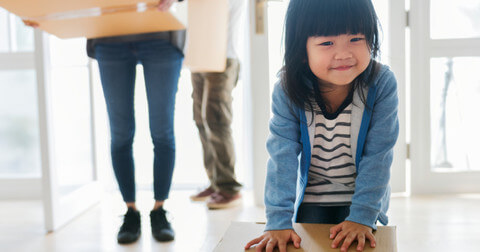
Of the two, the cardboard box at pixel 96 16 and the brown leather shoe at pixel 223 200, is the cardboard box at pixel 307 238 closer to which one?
the cardboard box at pixel 96 16

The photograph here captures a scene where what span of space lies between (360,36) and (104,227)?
123cm

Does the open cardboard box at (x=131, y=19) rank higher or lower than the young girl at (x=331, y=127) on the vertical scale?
higher

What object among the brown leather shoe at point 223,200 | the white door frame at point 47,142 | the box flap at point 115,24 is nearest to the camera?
the box flap at point 115,24

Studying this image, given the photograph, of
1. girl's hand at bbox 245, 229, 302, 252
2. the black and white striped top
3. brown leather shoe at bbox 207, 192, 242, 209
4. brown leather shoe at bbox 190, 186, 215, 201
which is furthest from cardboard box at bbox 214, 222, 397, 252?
brown leather shoe at bbox 190, 186, 215, 201

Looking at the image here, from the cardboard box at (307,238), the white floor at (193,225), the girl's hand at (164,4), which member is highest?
the girl's hand at (164,4)

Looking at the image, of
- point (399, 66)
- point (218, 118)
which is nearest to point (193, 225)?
point (218, 118)

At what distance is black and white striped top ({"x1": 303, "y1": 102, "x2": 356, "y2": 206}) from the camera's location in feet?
3.02

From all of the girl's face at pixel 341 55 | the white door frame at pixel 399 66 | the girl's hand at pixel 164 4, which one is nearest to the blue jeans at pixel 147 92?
the girl's hand at pixel 164 4

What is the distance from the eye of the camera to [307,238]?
78 centimetres

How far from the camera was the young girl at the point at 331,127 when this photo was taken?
79 centimetres

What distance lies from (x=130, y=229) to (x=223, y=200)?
49cm

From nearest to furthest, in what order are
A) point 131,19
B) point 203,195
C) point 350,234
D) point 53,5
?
point 350,234 → point 53,5 → point 131,19 → point 203,195

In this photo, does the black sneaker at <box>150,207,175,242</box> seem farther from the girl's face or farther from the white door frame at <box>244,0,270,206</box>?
the girl's face

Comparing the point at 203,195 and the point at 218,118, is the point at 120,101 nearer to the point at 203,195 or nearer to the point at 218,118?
the point at 218,118
